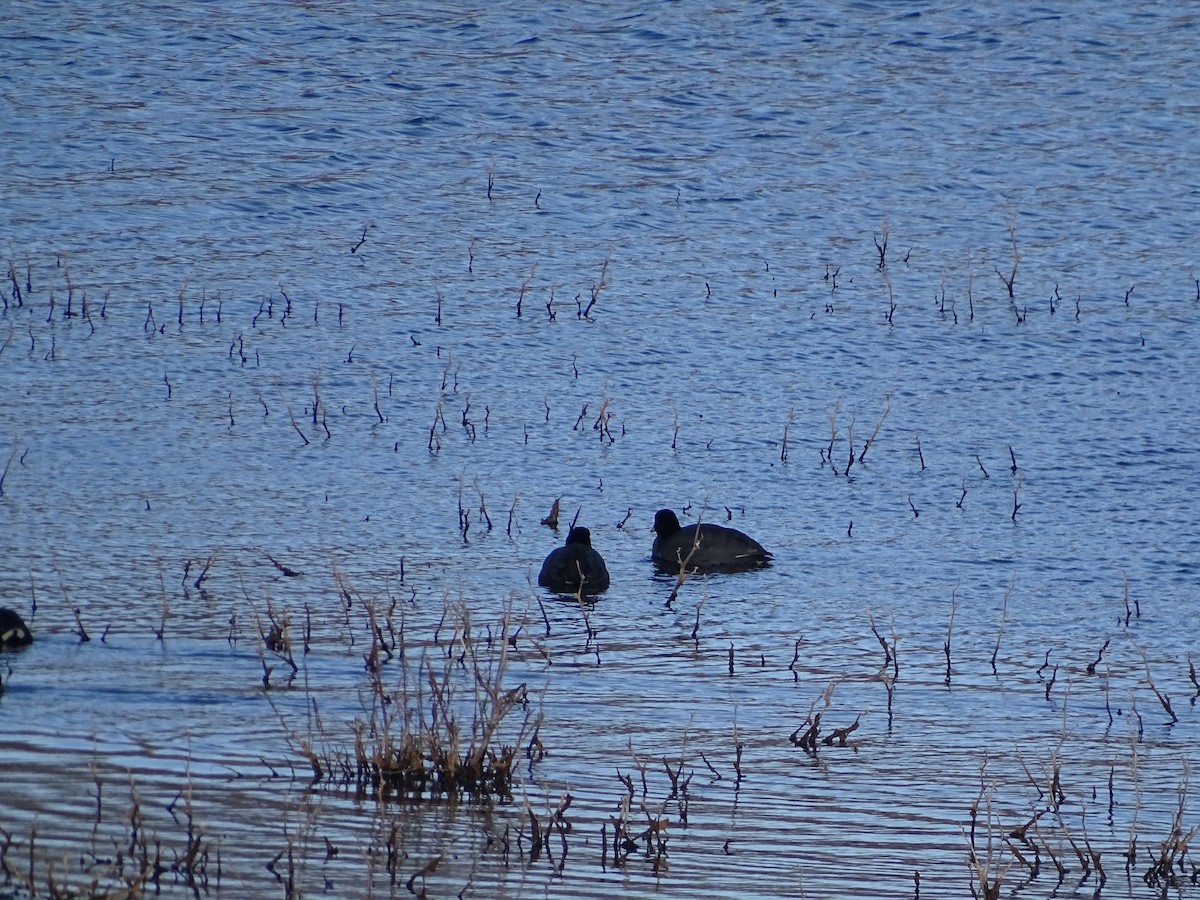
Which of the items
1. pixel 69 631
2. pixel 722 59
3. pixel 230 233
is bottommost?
pixel 69 631

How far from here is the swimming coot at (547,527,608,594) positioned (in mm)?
11523

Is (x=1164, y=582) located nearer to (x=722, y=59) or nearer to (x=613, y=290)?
(x=613, y=290)

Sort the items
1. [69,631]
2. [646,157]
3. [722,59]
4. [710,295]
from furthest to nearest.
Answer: [722,59] → [646,157] → [710,295] → [69,631]

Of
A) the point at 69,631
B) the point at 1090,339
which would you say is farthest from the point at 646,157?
the point at 69,631

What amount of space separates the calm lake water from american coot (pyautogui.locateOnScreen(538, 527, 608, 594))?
37cm

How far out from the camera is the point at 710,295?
20.3m

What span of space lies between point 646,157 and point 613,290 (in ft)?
17.5

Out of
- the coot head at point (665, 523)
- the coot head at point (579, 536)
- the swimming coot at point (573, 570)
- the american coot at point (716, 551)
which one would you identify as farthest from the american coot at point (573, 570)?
the coot head at point (665, 523)

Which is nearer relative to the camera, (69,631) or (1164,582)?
(69,631)

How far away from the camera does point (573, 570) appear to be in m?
11.5

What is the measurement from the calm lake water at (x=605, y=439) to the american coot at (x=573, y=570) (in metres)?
0.37

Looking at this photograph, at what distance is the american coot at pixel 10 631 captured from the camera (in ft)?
29.8

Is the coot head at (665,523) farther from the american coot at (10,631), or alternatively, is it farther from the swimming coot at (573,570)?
the american coot at (10,631)

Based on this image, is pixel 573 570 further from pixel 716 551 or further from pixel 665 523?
pixel 665 523
